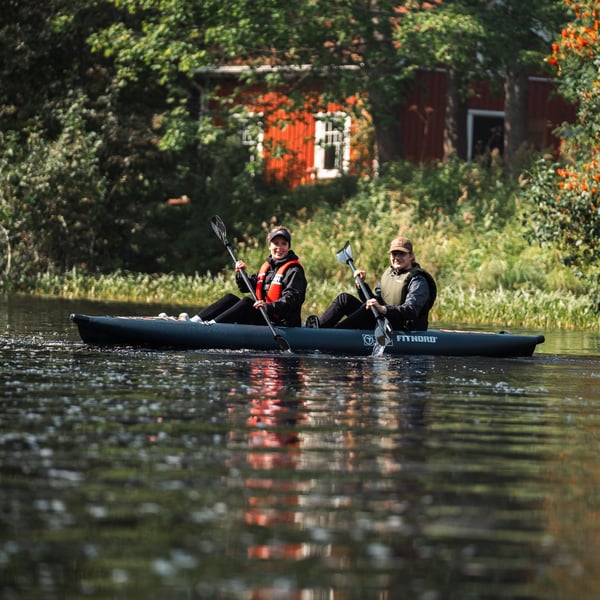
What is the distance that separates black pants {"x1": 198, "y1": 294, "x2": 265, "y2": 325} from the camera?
629 inches

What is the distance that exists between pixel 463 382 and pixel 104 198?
1807 cm

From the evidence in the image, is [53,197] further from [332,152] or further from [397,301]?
[397,301]

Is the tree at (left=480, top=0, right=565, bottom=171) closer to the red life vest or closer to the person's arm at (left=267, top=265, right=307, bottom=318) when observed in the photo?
the red life vest

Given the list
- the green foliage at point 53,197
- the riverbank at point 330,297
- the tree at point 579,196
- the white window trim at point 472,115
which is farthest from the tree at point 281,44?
the tree at point 579,196

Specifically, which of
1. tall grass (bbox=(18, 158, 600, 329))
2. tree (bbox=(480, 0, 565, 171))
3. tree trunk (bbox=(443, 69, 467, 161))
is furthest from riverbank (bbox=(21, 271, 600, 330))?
tree trunk (bbox=(443, 69, 467, 161))

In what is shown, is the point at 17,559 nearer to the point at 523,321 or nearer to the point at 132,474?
the point at 132,474

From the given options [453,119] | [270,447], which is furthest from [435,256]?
[270,447]

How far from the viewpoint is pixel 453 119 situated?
3222 centimetres

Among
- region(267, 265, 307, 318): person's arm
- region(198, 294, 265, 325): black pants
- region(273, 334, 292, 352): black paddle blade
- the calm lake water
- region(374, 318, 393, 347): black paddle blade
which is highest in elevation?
region(267, 265, 307, 318): person's arm

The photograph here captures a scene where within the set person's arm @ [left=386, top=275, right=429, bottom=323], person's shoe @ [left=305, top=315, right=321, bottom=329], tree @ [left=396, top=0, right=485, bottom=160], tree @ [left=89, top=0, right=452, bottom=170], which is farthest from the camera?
tree @ [left=89, top=0, right=452, bottom=170]

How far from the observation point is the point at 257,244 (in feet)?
93.0

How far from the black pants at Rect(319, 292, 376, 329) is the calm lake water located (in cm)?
322

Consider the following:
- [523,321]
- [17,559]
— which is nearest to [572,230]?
[523,321]

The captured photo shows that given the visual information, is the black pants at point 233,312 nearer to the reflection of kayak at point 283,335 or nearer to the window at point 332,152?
the reflection of kayak at point 283,335
